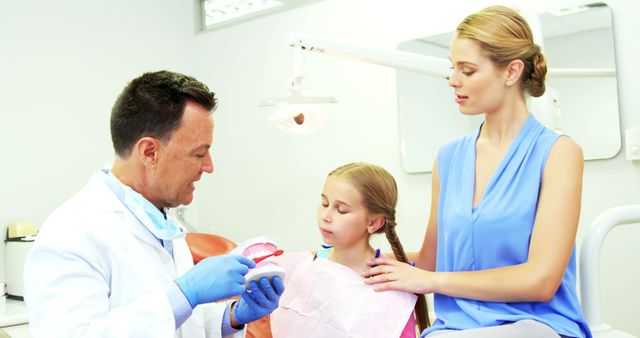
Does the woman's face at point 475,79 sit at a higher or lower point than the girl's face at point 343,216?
higher

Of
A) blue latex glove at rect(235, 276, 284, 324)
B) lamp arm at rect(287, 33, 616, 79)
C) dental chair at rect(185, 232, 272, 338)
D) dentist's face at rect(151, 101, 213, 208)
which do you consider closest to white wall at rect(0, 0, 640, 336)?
dental chair at rect(185, 232, 272, 338)

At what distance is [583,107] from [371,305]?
1230 millimetres

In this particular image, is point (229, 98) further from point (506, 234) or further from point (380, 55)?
point (506, 234)

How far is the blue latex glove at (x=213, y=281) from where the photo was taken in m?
1.20

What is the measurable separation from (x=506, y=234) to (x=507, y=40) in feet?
1.34

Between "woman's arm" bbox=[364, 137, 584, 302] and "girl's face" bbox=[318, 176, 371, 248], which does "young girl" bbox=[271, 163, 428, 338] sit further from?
"woman's arm" bbox=[364, 137, 584, 302]

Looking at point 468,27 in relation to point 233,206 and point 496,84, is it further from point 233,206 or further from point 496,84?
point 233,206

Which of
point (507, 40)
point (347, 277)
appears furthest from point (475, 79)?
point (347, 277)

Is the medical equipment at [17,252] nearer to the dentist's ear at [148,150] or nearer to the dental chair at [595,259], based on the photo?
the dentist's ear at [148,150]

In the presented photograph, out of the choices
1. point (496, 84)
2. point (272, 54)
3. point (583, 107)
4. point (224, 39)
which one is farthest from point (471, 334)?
point (224, 39)

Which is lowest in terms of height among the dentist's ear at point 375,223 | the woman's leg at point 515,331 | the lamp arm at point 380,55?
the woman's leg at point 515,331

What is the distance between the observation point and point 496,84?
1.35 metres

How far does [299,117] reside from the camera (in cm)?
200

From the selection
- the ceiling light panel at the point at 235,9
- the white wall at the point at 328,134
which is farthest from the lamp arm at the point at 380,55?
the ceiling light panel at the point at 235,9
